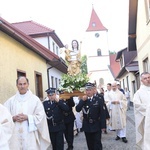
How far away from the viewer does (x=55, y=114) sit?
269 inches

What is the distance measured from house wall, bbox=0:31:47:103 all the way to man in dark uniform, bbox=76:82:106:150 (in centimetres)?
330

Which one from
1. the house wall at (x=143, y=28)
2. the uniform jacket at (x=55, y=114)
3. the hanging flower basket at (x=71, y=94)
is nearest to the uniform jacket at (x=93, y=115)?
the uniform jacket at (x=55, y=114)

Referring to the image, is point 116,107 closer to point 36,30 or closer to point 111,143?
point 111,143

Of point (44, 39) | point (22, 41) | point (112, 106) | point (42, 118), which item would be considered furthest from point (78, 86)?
point (44, 39)

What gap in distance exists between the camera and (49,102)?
22.7 ft

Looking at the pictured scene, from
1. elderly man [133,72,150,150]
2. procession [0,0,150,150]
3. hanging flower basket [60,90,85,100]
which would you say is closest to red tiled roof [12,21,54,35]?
procession [0,0,150,150]

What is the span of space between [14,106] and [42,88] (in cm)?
1008

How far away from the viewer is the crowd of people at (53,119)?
392 cm

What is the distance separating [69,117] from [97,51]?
173 ft

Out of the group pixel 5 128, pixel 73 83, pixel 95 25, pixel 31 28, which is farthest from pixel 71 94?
pixel 95 25

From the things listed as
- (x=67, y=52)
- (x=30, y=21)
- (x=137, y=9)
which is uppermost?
(x=30, y=21)

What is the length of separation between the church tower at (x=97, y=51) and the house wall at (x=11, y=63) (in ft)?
152

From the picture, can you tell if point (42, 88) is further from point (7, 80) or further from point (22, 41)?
point (7, 80)

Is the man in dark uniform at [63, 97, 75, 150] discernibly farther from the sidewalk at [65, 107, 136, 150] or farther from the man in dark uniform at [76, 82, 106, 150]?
the man in dark uniform at [76, 82, 106, 150]
